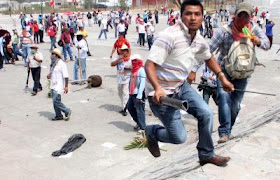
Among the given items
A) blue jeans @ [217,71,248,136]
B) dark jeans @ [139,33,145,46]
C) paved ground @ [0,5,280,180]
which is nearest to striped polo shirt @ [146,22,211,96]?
paved ground @ [0,5,280,180]

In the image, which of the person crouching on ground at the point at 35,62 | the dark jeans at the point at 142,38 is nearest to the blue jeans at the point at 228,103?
the person crouching on ground at the point at 35,62

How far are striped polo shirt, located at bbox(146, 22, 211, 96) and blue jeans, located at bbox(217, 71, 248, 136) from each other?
1.62m

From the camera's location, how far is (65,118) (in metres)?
9.06

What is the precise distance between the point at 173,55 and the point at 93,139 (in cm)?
453

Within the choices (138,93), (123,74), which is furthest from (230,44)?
(123,74)

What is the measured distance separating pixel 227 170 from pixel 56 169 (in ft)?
10.9

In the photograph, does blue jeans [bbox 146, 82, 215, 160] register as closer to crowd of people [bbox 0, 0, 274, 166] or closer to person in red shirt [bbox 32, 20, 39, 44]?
crowd of people [bbox 0, 0, 274, 166]

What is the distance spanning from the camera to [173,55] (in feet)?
11.4

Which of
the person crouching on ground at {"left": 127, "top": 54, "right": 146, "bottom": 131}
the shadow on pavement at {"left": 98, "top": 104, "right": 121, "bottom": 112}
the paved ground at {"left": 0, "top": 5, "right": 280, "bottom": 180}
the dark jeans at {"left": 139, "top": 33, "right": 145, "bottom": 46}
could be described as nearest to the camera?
the paved ground at {"left": 0, "top": 5, "right": 280, "bottom": 180}

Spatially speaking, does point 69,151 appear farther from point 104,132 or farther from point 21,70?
point 21,70

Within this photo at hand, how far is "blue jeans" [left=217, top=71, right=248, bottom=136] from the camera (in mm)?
Answer: 5121

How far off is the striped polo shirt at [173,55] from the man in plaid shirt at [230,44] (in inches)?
41.1

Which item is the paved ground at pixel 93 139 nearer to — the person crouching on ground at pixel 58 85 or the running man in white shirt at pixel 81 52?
the person crouching on ground at pixel 58 85

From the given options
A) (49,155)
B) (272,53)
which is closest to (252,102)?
(49,155)
